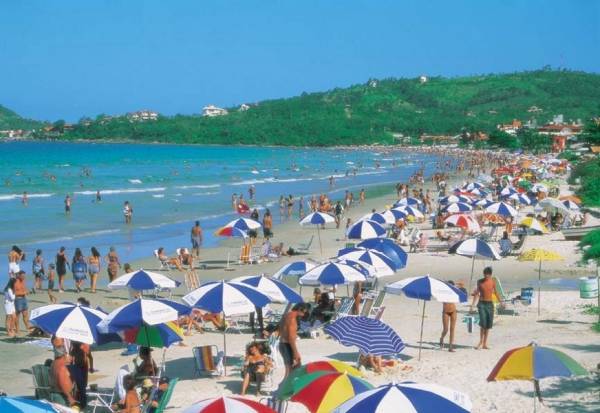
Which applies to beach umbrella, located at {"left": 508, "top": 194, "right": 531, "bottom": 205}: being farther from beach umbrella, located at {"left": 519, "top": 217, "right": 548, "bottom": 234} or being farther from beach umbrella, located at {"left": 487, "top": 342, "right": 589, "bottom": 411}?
beach umbrella, located at {"left": 487, "top": 342, "right": 589, "bottom": 411}

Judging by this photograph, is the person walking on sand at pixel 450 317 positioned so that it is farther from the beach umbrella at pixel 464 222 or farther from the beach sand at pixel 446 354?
the beach umbrella at pixel 464 222

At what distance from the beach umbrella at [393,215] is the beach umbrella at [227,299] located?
1385cm

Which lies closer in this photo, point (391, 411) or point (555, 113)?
point (391, 411)

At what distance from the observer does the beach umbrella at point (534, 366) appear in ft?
24.2

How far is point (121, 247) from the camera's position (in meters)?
27.4

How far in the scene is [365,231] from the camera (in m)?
19.5

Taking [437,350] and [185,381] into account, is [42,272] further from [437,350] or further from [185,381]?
[437,350]

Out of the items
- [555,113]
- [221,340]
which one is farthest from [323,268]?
[555,113]

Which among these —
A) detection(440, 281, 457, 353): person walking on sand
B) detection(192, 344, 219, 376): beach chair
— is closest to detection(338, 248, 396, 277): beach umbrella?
detection(440, 281, 457, 353): person walking on sand

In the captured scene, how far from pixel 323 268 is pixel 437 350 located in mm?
2160

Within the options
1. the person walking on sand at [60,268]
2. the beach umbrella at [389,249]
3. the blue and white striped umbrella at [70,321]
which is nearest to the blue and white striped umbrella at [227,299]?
the blue and white striped umbrella at [70,321]

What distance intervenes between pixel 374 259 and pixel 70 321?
6.04 m

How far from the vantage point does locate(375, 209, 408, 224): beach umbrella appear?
24.7 meters

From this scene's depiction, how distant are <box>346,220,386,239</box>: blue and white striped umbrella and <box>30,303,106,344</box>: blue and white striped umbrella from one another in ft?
31.5
